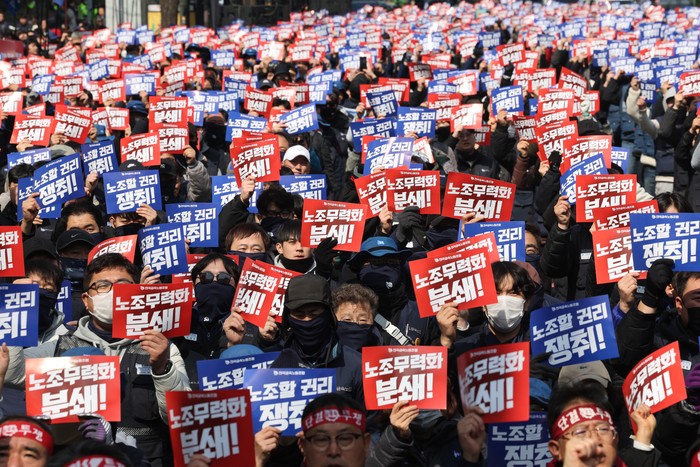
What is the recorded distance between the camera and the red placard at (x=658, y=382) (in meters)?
3.85

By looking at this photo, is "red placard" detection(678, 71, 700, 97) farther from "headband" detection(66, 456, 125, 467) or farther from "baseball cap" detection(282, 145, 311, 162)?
"headband" detection(66, 456, 125, 467)

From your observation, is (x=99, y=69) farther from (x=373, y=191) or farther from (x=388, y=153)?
(x=373, y=191)

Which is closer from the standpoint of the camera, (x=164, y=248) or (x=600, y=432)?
(x=600, y=432)

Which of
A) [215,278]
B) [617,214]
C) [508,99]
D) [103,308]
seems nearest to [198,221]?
[215,278]

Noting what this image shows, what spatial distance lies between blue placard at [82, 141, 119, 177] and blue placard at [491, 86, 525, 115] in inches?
196

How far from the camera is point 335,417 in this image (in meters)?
3.53

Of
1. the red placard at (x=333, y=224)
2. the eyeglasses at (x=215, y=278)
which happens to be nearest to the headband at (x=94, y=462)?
the eyeglasses at (x=215, y=278)

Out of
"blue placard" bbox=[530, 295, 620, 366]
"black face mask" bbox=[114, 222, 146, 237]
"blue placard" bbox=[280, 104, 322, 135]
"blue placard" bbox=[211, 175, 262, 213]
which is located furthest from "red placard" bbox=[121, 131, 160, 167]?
"blue placard" bbox=[530, 295, 620, 366]

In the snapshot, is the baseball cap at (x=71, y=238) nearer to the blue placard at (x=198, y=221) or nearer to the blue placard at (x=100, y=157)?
the blue placard at (x=198, y=221)

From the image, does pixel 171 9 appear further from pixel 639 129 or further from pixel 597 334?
pixel 597 334

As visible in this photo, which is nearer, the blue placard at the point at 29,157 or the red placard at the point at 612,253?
the red placard at the point at 612,253

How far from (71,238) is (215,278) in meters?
1.30

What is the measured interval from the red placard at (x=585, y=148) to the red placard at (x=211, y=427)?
5336 millimetres

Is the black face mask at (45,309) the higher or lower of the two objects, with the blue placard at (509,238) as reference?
lower
